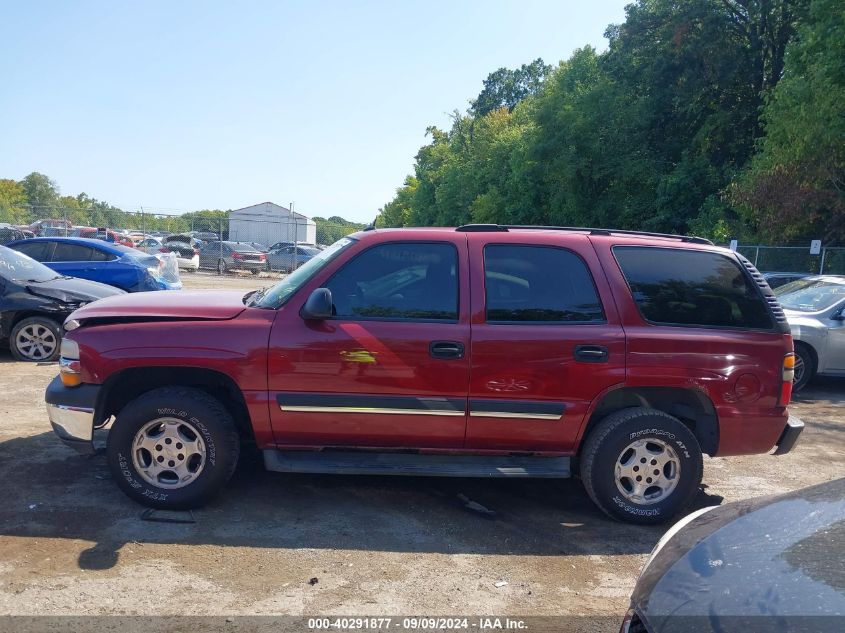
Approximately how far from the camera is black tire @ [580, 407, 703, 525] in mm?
4391

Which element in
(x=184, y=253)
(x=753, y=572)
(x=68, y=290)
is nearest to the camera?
(x=753, y=572)

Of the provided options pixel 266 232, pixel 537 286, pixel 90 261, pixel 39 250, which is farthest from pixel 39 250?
pixel 266 232

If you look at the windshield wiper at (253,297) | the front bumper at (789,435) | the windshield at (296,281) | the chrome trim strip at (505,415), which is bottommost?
the front bumper at (789,435)

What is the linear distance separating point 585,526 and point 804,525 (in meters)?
2.24

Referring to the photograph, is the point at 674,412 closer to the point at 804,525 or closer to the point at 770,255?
the point at 804,525

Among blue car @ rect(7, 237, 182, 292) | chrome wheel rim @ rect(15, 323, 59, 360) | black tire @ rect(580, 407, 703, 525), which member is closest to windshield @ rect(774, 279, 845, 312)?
black tire @ rect(580, 407, 703, 525)

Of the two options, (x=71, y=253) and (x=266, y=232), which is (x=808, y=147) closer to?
(x=71, y=253)

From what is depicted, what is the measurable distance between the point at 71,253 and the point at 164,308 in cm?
895

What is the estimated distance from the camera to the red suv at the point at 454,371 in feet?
14.0

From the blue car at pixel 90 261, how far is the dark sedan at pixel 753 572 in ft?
37.1

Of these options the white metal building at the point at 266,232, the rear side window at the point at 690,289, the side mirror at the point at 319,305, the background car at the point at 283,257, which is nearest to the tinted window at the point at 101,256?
the side mirror at the point at 319,305

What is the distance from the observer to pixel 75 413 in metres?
4.31

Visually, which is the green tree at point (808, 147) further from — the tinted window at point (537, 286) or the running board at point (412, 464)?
the running board at point (412, 464)

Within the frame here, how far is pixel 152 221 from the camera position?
30.9m
